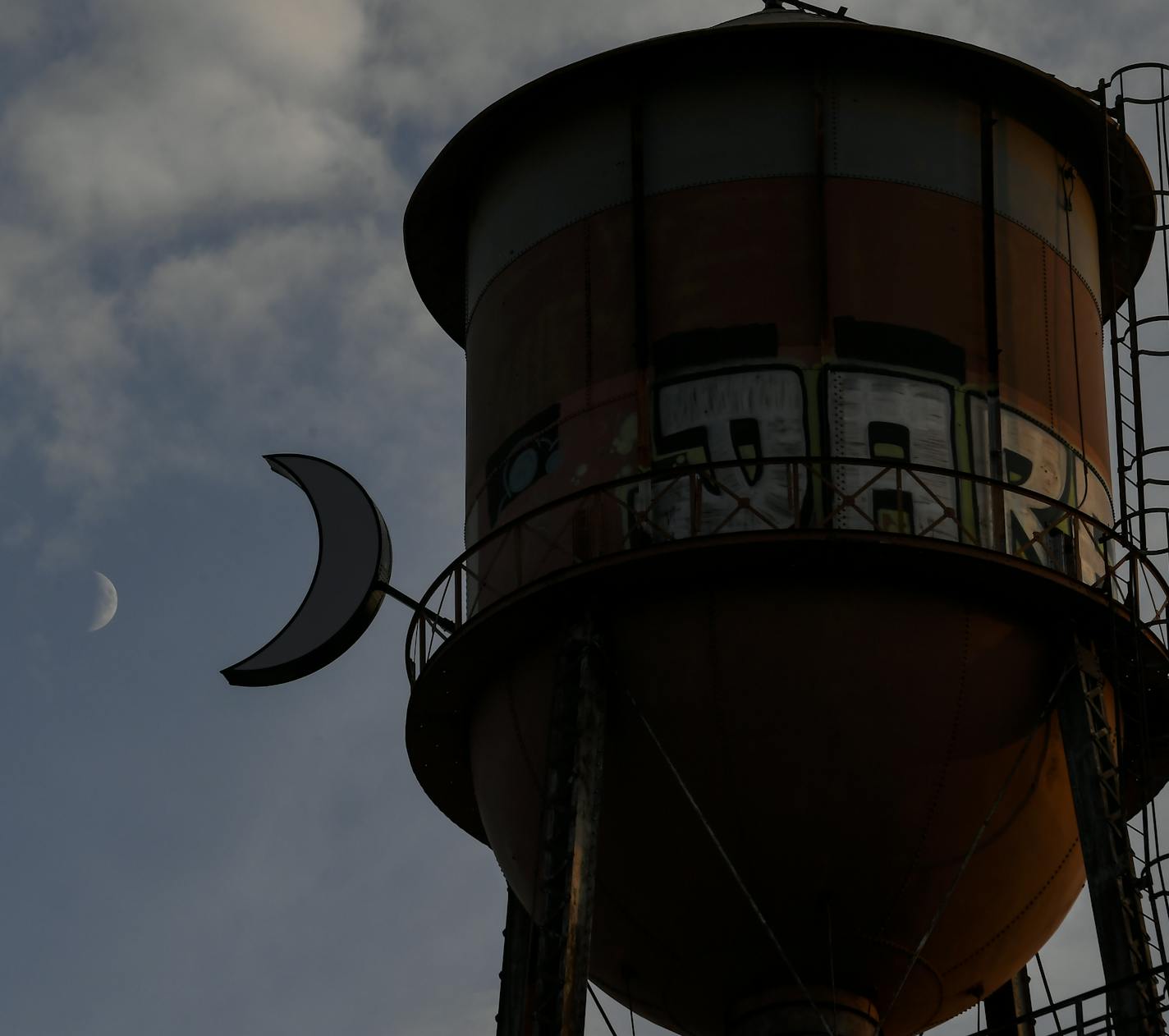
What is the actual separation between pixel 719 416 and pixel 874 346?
5.08ft

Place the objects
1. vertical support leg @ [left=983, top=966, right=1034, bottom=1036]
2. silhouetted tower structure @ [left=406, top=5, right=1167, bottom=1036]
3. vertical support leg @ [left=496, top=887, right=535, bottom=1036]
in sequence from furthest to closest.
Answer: vertical support leg @ [left=983, top=966, right=1034, bottom=1036]
vertical support leg @ [left=496, top=887, right=535, bottom=1036]
silhouetted tower structure @ [left=406, top=5, right=1167, bottom=1036]

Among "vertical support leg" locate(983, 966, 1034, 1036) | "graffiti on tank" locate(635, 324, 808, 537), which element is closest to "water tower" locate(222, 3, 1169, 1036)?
"graffiti on tank" locate(635, 324, 808, 537)

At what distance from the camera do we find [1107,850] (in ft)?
63.6

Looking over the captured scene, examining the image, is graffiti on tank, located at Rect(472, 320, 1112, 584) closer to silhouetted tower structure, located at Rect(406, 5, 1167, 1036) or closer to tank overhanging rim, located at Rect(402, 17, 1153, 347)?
silhouetted tower structure, located at Rect(406, 5, 1167, 1036)

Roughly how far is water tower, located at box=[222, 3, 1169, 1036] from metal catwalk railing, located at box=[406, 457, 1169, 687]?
0.04m

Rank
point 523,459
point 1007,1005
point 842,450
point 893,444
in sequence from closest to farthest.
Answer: point 842,450 → point 893,444 → point 523,459 → point 1007,1005

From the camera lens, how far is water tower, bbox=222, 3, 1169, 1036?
1961cm

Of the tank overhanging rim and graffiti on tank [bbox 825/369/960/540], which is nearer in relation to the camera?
graffiti on tank [bbox 825/369/960/540]

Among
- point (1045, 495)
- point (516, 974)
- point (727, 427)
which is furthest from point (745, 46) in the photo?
point (516, 974)

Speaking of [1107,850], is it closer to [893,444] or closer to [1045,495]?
[1045,495]

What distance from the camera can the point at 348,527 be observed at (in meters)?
23.2

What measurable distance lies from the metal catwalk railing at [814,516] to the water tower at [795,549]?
0.12 ft

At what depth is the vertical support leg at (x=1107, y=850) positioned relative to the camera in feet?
61.5

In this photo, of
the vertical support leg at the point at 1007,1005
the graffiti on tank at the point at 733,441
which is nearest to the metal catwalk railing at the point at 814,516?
the graffiti on tank at the point at 733,441
